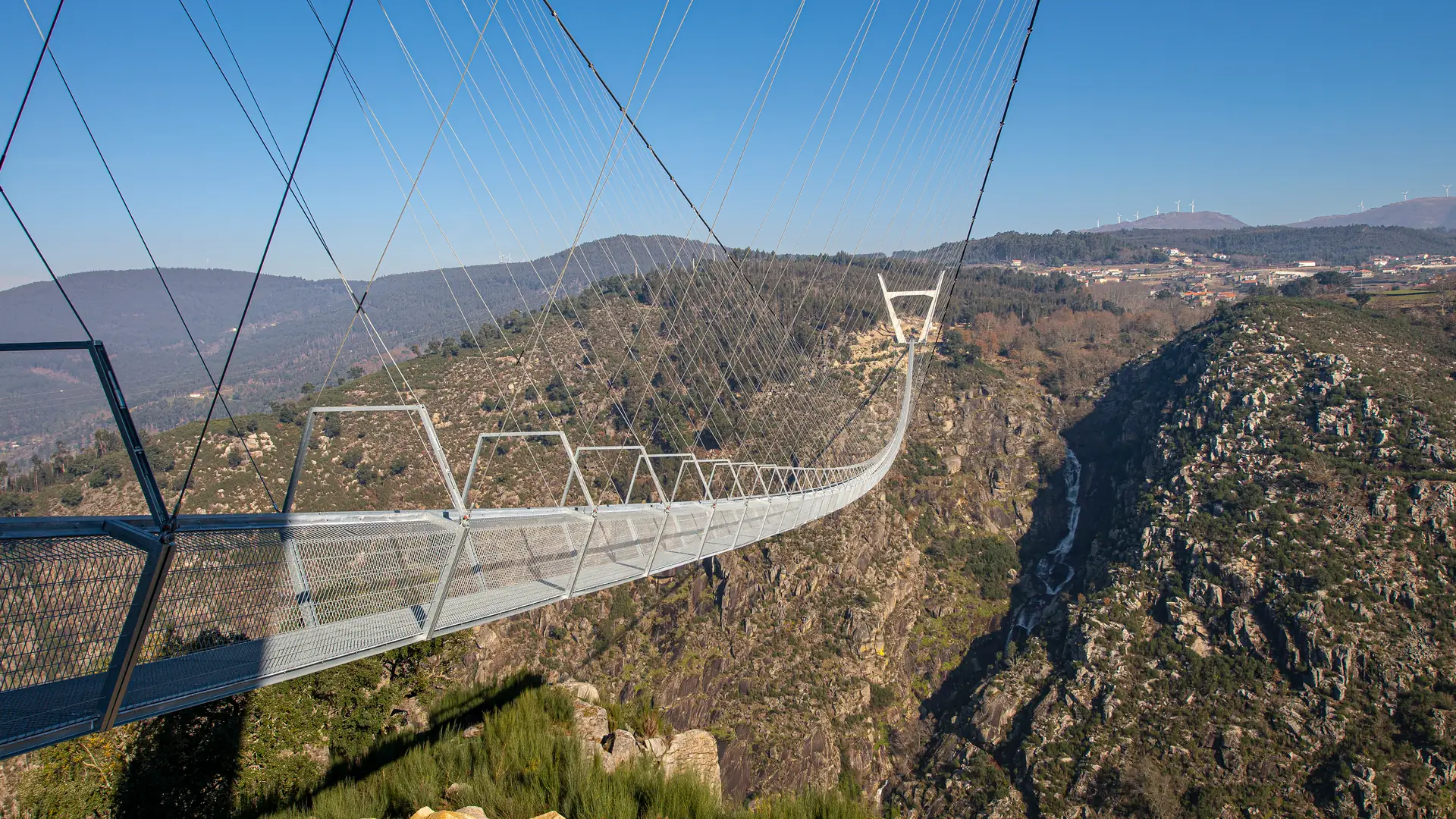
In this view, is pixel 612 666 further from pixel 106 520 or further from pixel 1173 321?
pixel 1173 321

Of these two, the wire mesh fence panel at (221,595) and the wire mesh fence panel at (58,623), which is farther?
the wire mesh fence panel at (221,595)

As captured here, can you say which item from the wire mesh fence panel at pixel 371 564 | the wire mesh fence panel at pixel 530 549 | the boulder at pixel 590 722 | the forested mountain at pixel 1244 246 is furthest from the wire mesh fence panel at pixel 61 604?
the forested mountain at pixel 1244 246

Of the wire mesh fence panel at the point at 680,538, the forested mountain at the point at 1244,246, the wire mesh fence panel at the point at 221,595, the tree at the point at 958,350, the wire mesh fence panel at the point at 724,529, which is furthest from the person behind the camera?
the forested mountain at the point at 1244,246

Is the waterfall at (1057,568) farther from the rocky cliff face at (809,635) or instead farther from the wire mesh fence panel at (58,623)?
the wire mesh fence panel at (58,623)

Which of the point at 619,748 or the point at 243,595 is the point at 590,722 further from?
the point at 243,595

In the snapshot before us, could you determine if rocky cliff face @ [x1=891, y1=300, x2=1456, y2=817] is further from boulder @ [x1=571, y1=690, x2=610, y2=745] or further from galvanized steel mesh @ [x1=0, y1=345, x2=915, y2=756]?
galvanized steel mesh @ [x1=0, y1=345, x2=915, y2=756]

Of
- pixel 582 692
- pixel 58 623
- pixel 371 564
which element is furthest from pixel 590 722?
pixel 58 623

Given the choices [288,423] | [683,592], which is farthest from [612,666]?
[288,423]
